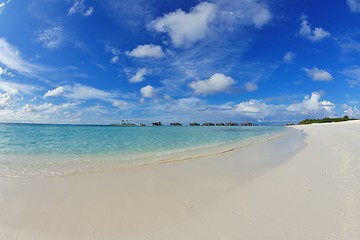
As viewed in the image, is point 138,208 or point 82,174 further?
point 82,174

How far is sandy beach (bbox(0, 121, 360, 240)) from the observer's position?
3588mm

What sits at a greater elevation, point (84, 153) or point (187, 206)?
point (84, 153)

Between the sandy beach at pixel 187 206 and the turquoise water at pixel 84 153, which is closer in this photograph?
the sandy beach at pixel 187 206

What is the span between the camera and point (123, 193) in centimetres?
562

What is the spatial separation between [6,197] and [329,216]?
6832 mm

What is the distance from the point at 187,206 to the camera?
469cm

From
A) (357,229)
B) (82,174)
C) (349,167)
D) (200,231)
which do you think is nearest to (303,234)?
(357,229)

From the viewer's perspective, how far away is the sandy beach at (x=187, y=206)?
141 inches

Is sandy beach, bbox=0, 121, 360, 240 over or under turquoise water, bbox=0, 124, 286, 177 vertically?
under

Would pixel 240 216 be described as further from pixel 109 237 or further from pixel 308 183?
pixel 308 183

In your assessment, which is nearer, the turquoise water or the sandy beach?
the sandy beach

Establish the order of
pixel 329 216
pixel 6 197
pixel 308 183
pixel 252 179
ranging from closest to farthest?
pixel 329 216 → pixel 6 197 → pixel 308 183 → pixel 252 179

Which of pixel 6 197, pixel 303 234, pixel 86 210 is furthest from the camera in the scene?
pixel 6 197

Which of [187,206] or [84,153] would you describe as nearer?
[187,206]
